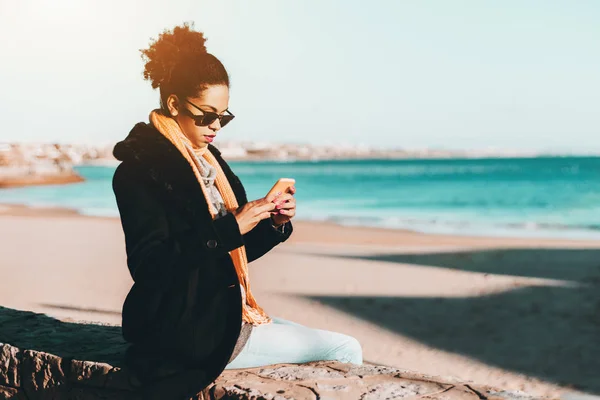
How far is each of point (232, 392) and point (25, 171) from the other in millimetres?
49223

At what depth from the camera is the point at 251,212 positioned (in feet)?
9.01

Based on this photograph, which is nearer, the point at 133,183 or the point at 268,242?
the point at 133,183

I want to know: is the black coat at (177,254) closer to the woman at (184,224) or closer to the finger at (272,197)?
the woman at (184,224)

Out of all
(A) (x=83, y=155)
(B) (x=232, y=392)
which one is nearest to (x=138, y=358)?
(B) (x=232, y=392)

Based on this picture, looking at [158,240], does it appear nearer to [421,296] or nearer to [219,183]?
[219,183]

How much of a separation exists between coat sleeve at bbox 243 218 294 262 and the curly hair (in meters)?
0.67

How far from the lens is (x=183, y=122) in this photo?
2877mm

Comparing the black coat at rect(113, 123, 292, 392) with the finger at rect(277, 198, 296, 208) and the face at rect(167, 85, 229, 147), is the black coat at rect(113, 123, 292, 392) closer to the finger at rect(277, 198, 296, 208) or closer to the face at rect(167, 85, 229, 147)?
the face at rect(167, 85, 229, 147)

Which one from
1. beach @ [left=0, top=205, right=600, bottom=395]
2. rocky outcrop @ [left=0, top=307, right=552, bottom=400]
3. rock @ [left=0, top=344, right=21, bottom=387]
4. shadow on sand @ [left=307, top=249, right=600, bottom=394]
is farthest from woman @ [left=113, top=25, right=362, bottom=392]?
shadow on sand @ [left=307, top=249, right=600, bottom=394]

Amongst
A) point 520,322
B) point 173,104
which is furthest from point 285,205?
point 520,322

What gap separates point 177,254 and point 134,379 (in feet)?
2.35

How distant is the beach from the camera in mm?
6164

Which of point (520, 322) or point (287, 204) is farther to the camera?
point (520, 322)

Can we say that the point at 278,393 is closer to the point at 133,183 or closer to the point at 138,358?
the point at 138,358
